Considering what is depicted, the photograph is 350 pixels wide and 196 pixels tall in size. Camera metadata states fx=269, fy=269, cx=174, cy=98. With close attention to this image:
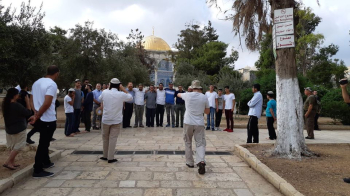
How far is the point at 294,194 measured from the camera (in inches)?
147

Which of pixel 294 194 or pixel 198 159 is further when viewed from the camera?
pixel 198 159

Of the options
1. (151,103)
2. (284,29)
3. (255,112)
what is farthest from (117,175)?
(151,103)

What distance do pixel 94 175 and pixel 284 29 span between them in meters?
5.15

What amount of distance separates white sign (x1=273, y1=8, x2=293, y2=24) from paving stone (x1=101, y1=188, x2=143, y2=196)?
192 inches

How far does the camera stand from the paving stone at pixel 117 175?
4.68 meters

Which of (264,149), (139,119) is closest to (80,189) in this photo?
(264,149)

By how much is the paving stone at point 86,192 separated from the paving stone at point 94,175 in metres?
0.54

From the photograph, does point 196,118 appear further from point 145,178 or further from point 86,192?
point 86,192

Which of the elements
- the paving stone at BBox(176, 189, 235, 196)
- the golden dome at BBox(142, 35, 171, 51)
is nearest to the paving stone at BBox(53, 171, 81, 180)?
the paving stone at BBox(176, 189, 235, 196)

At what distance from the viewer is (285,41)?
6137 millimetres

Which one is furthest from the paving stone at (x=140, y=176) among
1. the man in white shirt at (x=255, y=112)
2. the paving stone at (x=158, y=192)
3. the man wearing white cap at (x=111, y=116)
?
the man in white shirt at (x=255, y=112)

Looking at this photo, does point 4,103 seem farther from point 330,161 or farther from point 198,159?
point 330,161

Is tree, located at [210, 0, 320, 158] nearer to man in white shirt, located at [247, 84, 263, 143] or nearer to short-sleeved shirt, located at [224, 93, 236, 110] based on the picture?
man in white shirt, located at [247, 84, 263, 143]

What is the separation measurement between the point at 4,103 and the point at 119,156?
2.65 metres
